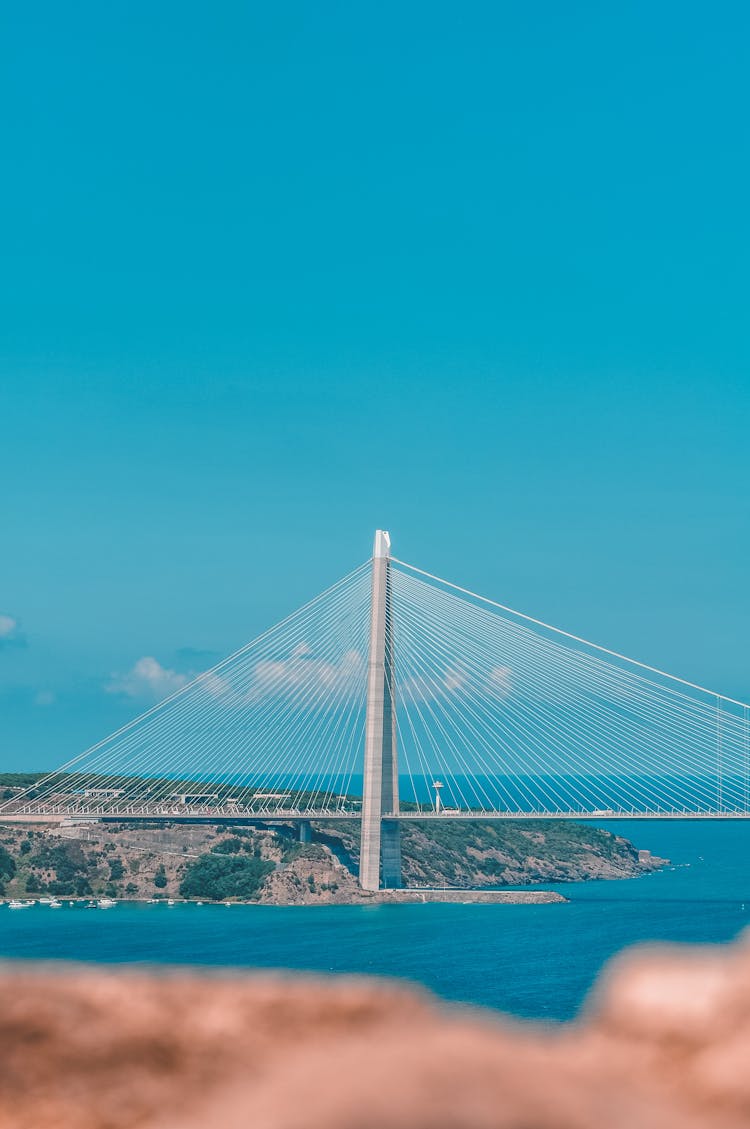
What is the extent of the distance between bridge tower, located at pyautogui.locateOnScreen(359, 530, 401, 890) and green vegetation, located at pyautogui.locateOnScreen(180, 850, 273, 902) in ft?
14.6

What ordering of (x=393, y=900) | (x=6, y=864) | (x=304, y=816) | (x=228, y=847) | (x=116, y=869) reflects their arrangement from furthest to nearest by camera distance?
1. (x=228, y=847)
2. (x=116, y=869)
3. (x=6, y=864)
4. (x=304, y=816)
5. (x=393, y=900)

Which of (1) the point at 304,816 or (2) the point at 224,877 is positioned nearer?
(1) the point at 304,816

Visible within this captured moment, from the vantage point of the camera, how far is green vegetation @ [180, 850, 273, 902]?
52.3m

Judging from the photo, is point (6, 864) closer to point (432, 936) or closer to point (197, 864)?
point (197, 864)

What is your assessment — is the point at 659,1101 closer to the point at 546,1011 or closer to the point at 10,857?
the point at 546,1011

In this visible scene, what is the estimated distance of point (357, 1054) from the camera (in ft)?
3.29

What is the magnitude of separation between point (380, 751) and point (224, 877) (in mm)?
9560

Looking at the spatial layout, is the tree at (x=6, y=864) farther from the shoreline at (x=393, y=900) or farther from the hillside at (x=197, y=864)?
the shoreline at (x=393, y=900)

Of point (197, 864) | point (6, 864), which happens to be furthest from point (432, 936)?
point (6, 864)

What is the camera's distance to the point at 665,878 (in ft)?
205

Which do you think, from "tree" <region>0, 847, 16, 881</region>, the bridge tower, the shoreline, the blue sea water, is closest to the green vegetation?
the shoreline

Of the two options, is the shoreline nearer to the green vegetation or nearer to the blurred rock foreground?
the green vegetation

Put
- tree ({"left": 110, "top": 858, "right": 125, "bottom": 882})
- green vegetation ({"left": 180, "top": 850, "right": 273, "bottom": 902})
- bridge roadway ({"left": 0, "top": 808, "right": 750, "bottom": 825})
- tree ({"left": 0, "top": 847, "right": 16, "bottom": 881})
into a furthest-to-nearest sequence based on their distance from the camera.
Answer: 1. tree ({"left": 110, "top": 858, "right": 125, "bottom": 882})
2. tree ({"left": 0, "top": 847, "right": 16, "bottom": 881})
3. green vegetation ({"left": 180, "top": 850, "right": 273, "bottom": 902})
4. bridge roadway ({"left": 0, "top": 808, "right": 750, "bottom": 825})

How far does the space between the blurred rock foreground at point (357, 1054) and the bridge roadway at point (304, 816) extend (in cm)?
4481
